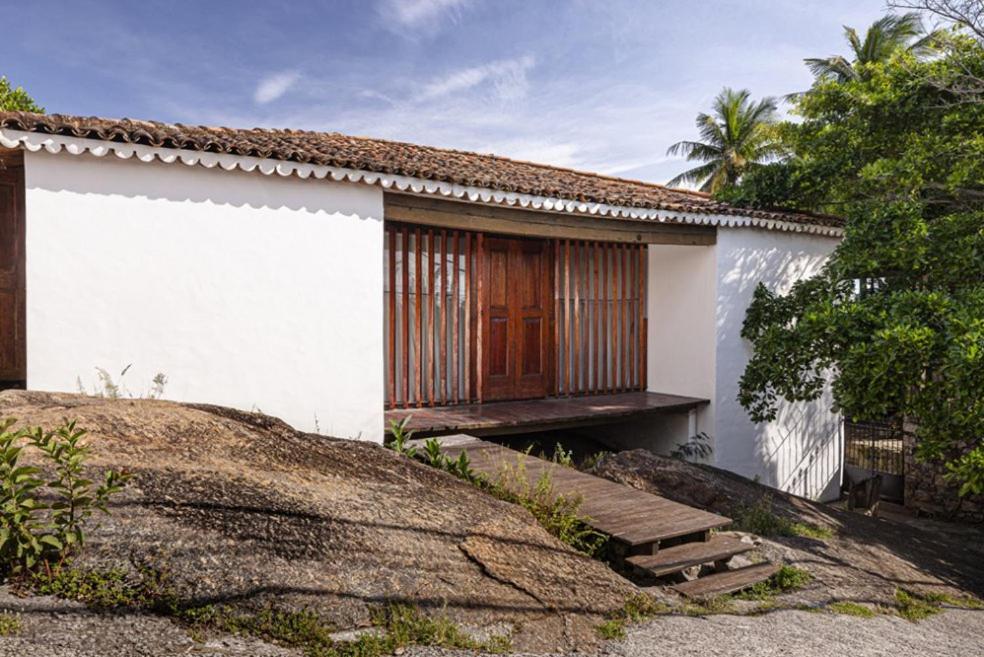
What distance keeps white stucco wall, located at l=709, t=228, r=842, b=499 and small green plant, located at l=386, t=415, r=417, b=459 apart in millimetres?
4670

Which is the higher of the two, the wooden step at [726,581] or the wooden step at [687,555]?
the wooden step at [687,555]

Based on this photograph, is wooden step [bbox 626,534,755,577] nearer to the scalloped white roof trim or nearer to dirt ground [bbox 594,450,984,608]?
dirt ground [bbox 594,450,984,608]

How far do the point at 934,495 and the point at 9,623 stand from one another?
1275 centimetres

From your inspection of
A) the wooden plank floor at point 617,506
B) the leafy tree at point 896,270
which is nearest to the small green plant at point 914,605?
the leafy tree at point 896,270

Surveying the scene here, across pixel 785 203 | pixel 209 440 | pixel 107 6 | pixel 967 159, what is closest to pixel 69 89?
pixel 107 6

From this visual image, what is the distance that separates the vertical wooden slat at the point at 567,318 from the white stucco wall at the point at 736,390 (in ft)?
6.77

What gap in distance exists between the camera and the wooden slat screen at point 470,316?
25.8 feet

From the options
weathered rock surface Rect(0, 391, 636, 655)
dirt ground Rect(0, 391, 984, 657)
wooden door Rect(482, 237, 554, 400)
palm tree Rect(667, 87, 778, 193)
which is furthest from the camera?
palm tree Rect(667, 87, 778, 193)

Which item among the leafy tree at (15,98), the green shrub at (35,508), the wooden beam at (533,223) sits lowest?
the green shrub at (35,508)

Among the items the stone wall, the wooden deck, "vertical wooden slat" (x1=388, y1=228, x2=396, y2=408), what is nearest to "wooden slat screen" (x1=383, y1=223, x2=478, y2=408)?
"vertical wooden slat" (x1=388, y1=228, x2=396, y2=408)

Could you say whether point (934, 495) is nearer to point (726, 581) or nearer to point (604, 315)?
point (604, 315)

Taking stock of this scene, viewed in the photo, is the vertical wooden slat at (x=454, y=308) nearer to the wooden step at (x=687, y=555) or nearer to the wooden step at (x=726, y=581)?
the wooden step at (x=687, y=555)

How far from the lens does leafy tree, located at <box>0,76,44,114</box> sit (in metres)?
12.3

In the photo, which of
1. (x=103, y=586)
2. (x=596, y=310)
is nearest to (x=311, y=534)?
(x=103, y=586)
